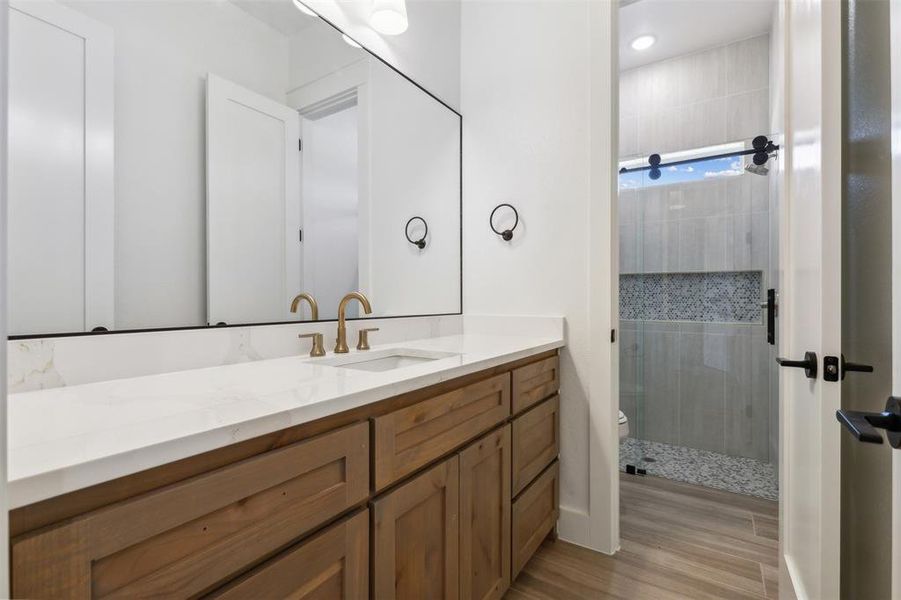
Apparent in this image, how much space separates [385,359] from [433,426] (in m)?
0.61

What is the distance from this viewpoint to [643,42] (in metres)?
2.88

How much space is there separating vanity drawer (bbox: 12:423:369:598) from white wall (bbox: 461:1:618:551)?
1.30 m

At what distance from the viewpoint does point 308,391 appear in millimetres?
846

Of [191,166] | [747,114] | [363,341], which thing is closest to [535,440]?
[363,341]

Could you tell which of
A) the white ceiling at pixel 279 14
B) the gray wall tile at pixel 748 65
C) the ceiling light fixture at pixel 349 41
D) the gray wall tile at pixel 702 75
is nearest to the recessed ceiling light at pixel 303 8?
the white ceiling at pixel 279 14

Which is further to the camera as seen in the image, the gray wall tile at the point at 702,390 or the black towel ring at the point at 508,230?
the gray wall tile at the point at 702,390

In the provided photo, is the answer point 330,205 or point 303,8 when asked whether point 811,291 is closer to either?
point 330,205

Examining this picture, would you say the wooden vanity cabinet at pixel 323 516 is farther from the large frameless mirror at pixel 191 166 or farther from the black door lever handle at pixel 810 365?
the black door lever handle at pixel 810 365

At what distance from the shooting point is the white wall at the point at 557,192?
181cm

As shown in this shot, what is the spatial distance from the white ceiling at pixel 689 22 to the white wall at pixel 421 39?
1.08 m

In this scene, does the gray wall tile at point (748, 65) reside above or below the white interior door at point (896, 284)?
above

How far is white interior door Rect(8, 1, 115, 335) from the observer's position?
0.86m

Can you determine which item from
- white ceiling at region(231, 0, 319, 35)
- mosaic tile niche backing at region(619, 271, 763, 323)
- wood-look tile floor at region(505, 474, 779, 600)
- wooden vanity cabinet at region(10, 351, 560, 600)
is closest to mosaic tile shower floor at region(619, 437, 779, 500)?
wood-look tile floor at region(505, 474, 779, 600)

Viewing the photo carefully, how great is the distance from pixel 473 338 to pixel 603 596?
3.56 ft
